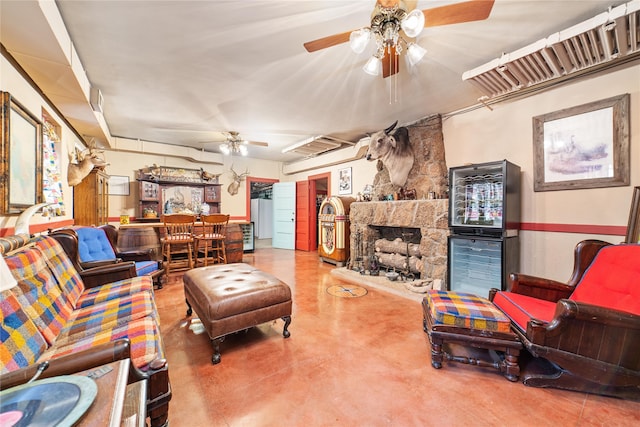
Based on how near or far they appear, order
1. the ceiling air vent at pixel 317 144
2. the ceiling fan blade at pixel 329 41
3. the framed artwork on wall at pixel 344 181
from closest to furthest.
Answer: the ceiling fan blade at pixel 329 41
the ceiling air vent at pixel 317 144
the framed artwork on wall at pixel 344 181

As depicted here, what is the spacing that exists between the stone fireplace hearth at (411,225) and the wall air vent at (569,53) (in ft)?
4.72

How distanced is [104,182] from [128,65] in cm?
317

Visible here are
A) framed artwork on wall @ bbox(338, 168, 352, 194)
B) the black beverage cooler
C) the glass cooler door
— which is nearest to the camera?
the black beverage cooler

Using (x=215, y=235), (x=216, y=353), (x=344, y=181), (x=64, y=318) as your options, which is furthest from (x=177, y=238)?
(x=344, y=181)

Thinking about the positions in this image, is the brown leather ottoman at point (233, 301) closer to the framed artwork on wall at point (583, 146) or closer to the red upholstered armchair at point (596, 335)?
the red upholstered armchair at point (596, 335)

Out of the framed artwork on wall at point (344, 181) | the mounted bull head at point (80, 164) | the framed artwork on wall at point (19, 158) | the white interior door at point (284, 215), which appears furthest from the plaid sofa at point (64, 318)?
the white interior door at point (284, 215)

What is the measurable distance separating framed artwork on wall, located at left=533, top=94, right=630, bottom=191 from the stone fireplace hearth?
1.10 m

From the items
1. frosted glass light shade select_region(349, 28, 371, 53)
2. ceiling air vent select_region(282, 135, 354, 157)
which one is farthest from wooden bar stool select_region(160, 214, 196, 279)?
frosted glass light shade select_region(349, 28, 371, 53)

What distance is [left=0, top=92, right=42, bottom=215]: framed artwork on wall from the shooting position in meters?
1.80

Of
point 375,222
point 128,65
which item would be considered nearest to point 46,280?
point 128,65

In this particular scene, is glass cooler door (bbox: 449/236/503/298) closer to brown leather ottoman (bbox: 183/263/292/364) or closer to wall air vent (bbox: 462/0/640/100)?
wall air vent (bbox: 462/0/640/100)

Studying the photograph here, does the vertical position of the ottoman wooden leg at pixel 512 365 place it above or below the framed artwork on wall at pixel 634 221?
below

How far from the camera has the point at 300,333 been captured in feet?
7.48

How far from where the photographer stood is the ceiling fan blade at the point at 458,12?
4.70 ft
